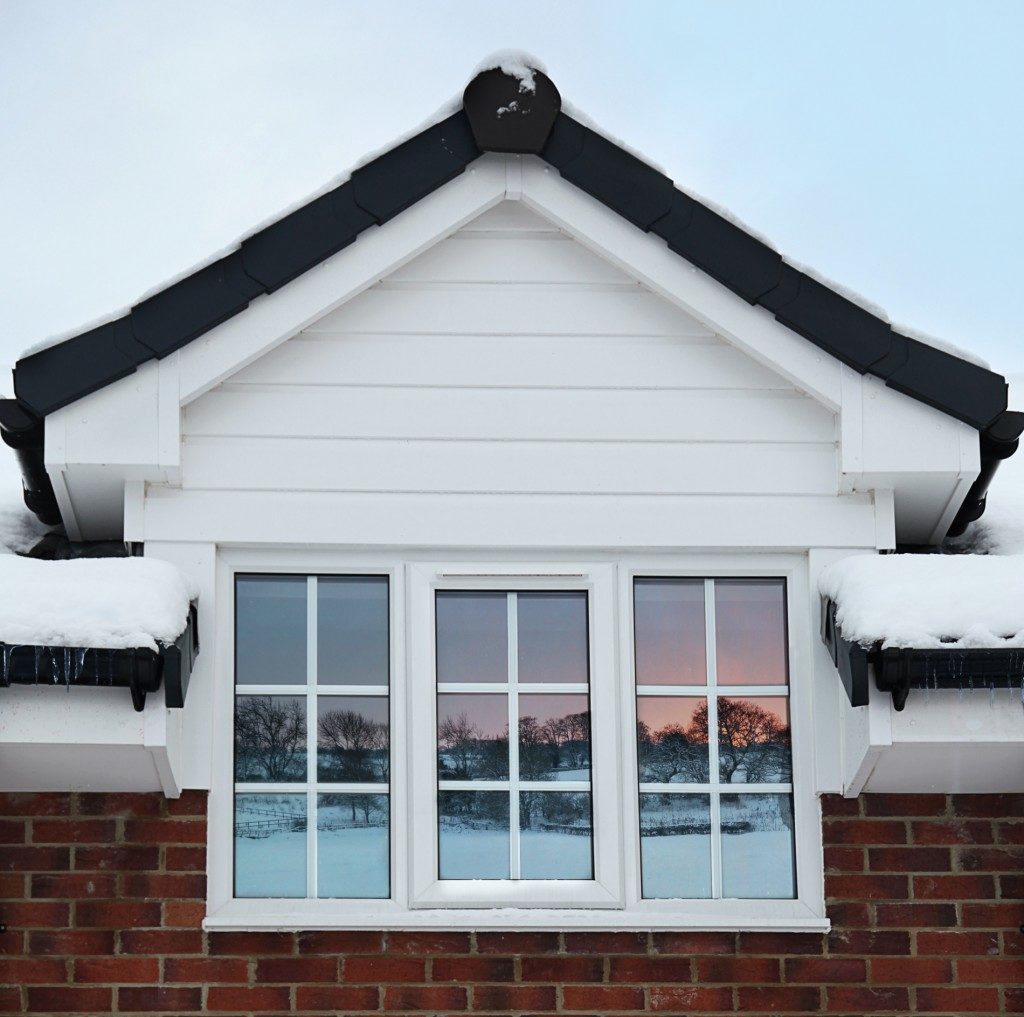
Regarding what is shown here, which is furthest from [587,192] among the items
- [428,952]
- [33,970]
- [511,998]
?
[33,970]

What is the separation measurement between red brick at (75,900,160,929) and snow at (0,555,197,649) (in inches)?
41.2

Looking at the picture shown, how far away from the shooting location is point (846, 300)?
15.4ft

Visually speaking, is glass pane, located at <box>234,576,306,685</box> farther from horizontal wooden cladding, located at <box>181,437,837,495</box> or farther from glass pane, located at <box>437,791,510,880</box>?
glass pane, located at <box>437,791,510,880</box>

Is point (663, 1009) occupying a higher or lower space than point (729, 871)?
lower

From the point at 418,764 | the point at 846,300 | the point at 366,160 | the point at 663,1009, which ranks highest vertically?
the point at 366,160

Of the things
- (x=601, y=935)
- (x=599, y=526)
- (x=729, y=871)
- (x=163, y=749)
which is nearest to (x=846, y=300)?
(x=599, y=526)

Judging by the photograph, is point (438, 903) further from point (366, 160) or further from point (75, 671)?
point (366, 160)

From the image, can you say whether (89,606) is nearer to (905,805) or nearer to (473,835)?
(473,835)

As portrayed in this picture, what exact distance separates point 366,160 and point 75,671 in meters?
1.97

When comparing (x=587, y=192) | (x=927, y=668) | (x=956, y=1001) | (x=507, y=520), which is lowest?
(x=956, y=1001)

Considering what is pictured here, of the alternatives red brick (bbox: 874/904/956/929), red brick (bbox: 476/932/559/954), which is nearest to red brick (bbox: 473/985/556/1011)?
red brick (bbox: 476/932/559/954)

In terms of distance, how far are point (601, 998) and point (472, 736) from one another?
99cm

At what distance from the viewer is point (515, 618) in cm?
488

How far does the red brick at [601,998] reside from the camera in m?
4.60
